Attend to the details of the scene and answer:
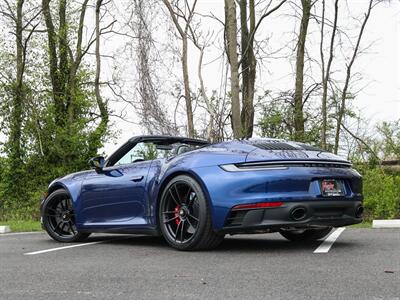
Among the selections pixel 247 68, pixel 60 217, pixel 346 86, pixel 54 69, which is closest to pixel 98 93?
pixel 54 69

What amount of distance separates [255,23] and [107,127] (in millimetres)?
7823

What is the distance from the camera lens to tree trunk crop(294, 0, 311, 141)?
1923 centimetres

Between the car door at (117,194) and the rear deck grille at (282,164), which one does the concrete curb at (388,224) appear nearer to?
the rear deck grille at (282,164)

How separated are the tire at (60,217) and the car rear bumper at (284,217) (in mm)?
2674

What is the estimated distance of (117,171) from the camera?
684 cm

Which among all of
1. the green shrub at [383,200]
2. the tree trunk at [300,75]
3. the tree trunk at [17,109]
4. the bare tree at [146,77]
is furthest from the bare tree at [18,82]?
the green shrub at [383,200]

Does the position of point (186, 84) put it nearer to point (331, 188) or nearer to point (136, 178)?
point (136, 178)

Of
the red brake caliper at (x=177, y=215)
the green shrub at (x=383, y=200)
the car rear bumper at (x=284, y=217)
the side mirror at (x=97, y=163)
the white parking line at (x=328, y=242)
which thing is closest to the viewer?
the car rear bumper at (x=284, y=217)

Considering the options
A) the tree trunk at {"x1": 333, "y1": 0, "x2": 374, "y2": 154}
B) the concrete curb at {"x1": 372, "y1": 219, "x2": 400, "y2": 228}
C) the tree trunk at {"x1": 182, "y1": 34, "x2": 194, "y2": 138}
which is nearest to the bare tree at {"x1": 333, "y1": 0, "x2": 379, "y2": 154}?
the tree trunk at {"x1": 333, "y1": 0, "x2": 374, "y2": 154}

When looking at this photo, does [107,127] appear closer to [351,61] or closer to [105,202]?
[351,61]

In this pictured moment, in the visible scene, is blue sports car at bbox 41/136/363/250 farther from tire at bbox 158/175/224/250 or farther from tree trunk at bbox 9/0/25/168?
tree trunk at bbox 9/0/25/168

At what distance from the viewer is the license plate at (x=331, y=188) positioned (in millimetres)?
5590

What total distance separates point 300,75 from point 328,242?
15.0m

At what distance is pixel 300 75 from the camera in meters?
20.9
